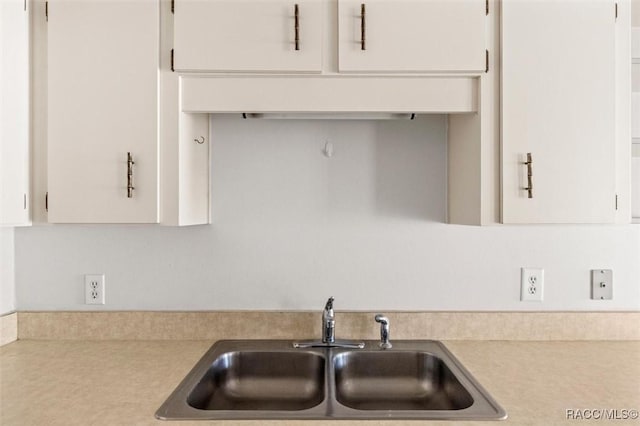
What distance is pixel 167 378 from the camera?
146 centimetres

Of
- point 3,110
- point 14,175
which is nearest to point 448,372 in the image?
point 14,175

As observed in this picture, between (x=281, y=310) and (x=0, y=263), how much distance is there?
1.00 m

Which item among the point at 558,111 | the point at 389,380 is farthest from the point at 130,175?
the point at 558,111

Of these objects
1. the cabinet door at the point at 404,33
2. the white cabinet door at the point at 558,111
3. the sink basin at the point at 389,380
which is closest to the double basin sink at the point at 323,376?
the sink basin at the point at 389,380

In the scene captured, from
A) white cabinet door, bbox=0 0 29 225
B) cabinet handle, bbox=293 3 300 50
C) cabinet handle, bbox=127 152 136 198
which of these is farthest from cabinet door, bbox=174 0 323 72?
white cabinet door, bbox=0 0 29 225

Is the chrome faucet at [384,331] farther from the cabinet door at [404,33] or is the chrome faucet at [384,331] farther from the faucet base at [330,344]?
the cabinet door at [404,33]

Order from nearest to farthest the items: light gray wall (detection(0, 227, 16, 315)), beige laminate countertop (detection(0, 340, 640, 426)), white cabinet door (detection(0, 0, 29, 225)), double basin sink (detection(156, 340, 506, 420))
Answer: beige laminate countertop (detection(0, 340, 640, 426))
white cabinet door (detection(0, 0, 29, 225))
double basin sink (detection(156, 340, 506, 420))
light gray wall (detection(0, 227, 16, 315))

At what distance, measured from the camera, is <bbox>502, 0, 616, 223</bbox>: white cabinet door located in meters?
1.52

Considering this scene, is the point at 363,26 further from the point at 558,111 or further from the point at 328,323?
the point at 328,323

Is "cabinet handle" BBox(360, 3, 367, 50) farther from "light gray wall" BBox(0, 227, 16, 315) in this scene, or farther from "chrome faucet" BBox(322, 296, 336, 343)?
"light gray wall" BBox(0, 227, 16, 315)

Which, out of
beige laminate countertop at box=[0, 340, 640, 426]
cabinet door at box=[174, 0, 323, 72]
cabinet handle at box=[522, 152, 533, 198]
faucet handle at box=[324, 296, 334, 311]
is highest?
cabinet door at box=[174, 0, 323, 72]

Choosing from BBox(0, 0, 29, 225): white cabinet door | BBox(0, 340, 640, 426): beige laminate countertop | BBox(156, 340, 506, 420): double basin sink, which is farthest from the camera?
BBox(156, 340, 506, 420): double basin sink

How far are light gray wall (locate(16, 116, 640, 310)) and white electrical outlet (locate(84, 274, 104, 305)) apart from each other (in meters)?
0.03

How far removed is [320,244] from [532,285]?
0.78 metres
